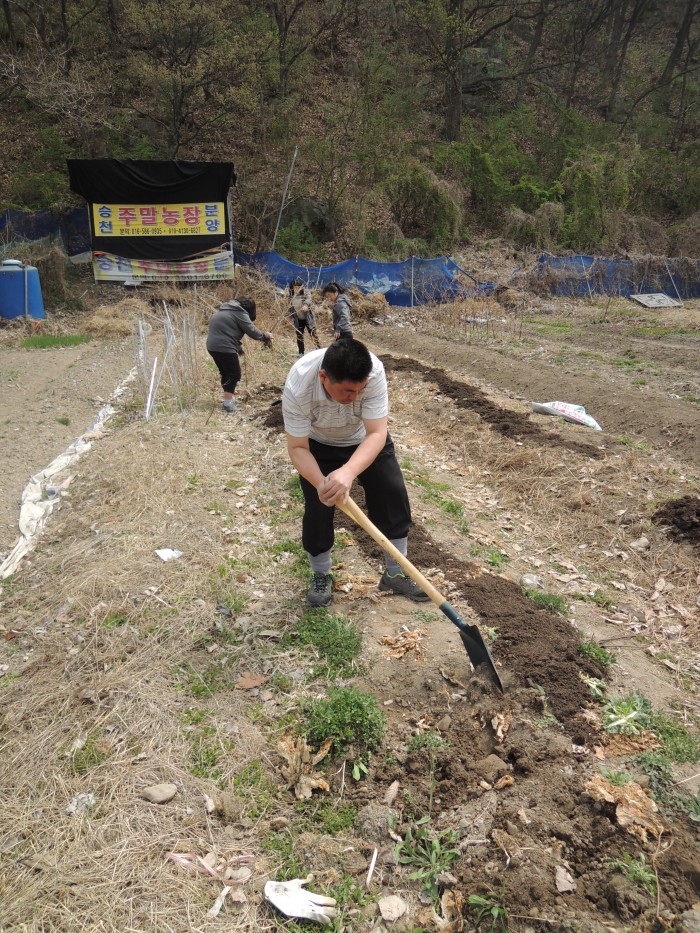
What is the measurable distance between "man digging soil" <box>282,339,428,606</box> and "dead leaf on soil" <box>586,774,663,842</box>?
1.42m

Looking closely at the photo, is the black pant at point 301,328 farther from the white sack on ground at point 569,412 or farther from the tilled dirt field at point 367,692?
the tilled dirt field at point 367,692

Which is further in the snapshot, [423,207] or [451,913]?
[423,207]

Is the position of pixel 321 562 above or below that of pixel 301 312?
below

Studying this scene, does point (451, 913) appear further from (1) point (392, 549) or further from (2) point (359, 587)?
(2) point (359, 587)

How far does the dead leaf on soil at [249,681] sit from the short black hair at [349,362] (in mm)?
1527

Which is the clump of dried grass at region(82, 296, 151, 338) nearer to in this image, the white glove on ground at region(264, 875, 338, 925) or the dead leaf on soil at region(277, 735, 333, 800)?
the dead leaf on soil at region(277, 735, 333, 800)

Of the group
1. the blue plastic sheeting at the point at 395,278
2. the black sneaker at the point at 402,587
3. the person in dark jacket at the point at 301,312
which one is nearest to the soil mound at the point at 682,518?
the black sneaker at the point at 402,587

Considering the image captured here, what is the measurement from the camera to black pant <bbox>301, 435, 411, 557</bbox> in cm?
326

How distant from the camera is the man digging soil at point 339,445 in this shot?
2.72 meters

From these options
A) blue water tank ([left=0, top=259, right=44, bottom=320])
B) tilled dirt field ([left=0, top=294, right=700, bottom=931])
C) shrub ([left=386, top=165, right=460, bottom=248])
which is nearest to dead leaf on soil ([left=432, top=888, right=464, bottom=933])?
tilled dirt field ([left=0, top=294, right=700, bottom=931])

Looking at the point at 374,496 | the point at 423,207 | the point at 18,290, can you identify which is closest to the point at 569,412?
the point at 374,496

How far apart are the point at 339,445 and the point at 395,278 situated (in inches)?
551

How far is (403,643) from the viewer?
3.19 m

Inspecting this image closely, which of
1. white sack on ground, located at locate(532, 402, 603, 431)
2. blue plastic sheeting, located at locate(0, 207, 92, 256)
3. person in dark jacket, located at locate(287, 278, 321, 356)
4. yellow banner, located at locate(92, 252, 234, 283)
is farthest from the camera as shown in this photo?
yellow banner, located at locate(92, 252, 234, 283)
